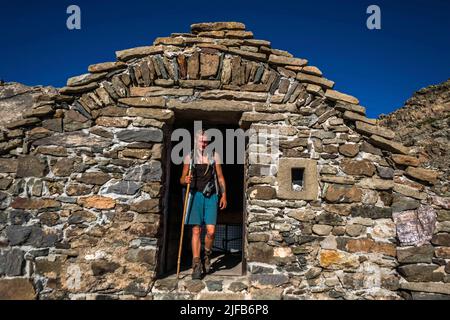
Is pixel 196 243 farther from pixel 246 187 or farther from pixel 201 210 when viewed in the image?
pixel 246 187

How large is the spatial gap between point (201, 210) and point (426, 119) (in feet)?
34.6

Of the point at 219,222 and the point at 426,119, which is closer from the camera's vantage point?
the point at 219,222

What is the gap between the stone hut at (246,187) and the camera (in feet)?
12.4

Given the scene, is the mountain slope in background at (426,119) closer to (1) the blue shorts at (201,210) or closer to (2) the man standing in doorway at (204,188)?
(2) the man standing in doorway at (204,188)

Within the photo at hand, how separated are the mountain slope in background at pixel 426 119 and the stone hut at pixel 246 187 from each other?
678 cm

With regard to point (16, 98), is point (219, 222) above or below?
below

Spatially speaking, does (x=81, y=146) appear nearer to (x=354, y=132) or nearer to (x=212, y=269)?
(x=212, y=269)

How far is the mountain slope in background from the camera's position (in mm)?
10188

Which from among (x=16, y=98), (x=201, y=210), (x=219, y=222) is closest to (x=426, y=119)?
(x=219, y=222)

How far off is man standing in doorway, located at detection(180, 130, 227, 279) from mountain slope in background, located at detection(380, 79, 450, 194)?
7863mm

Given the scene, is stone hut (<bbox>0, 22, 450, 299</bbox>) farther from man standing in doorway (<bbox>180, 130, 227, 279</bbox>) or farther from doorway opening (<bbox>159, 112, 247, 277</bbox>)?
man standing in doorway (<bbox>180, 130, 227, 279</bbox>)

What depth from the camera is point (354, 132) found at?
415cm

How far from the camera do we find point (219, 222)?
6.45 metres

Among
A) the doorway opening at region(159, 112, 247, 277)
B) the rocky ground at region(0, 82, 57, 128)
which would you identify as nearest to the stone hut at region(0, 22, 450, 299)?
the doorway opening at region(159, 112, 247, 277)
